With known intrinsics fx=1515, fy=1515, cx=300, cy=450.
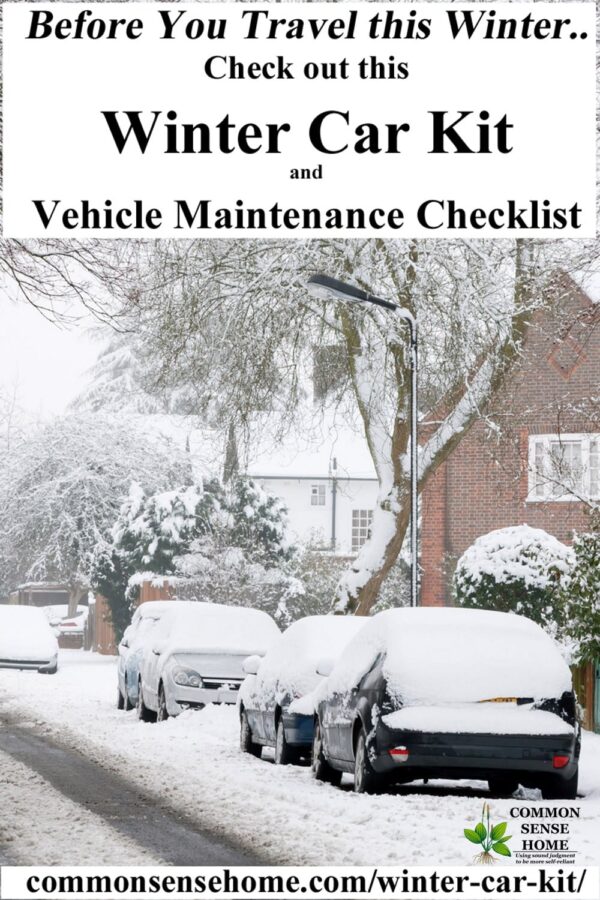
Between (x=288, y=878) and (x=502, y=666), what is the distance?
16.0 ft

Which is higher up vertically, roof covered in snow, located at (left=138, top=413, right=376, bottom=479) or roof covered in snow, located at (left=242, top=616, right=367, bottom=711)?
roof covered in snow, located at (left=138, top=413, right=376, bottom=479)

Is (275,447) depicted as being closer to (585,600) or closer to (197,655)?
(197,655)

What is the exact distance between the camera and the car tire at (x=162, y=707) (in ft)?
67.9

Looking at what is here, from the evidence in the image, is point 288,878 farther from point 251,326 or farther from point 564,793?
point 251,326

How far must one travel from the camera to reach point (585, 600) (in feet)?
63.9

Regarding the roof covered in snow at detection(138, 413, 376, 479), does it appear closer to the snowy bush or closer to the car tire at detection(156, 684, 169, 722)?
the snowy bush

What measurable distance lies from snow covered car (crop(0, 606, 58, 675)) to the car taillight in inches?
952

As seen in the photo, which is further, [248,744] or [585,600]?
[585,600]

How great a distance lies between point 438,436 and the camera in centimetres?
2527

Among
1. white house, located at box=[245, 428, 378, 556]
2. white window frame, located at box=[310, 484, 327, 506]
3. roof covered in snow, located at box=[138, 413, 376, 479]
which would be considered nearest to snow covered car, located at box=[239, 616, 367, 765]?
roof covered in snow, located at box=[138, 413, 376, 479]

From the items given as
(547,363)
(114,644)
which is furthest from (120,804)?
(114,644)

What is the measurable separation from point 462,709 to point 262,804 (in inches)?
72.2

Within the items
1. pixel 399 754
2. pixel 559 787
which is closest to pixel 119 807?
pixel 399 754

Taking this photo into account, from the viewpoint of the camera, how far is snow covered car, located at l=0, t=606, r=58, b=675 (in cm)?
3556
